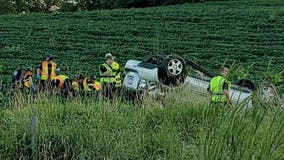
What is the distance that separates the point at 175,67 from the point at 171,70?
0.09 m

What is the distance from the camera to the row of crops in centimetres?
2359

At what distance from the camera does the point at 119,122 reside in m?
6.81

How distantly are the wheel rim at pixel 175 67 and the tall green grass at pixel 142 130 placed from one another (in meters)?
2.23

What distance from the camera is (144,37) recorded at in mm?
30203

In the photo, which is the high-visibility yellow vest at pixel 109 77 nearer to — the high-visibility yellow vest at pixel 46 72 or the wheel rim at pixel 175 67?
the high-visibility yellow vest at pixel 46 72

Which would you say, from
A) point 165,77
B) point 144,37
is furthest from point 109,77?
point 144,37

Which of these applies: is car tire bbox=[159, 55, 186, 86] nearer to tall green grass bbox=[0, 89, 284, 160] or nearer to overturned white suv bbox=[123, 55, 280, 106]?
overturned white suv bbox=[123, 55, 280, 106]

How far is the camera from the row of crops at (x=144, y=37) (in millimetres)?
23594

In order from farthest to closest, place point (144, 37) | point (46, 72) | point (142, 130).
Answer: point (144, 37) < point (46, 72) < point (142, 130)

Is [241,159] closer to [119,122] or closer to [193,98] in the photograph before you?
[119,122]

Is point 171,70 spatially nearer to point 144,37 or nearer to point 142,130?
point 142,130

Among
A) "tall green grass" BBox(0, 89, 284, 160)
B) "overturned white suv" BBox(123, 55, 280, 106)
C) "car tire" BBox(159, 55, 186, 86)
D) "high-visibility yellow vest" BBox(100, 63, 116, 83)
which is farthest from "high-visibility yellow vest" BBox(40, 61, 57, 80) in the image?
"tall green grass" BBox(0, 89, 284, 160)

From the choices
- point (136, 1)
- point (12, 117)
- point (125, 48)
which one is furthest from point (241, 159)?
point (136, 1)

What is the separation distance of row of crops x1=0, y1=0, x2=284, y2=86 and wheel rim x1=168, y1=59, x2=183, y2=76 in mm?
7914
